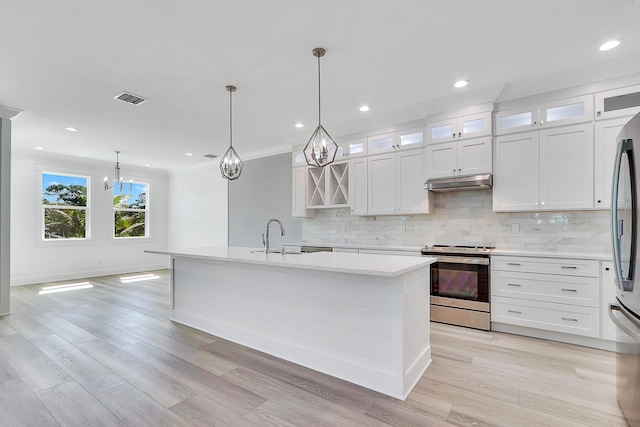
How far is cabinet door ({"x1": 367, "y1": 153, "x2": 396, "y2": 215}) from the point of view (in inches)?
178

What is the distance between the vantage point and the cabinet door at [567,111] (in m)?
3.23

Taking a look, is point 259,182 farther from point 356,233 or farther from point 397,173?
point 397,173

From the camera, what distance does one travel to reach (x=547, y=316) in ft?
10.7

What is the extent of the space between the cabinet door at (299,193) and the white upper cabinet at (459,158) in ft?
7.10

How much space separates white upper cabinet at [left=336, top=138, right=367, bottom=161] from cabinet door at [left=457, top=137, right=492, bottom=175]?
4.64 feet

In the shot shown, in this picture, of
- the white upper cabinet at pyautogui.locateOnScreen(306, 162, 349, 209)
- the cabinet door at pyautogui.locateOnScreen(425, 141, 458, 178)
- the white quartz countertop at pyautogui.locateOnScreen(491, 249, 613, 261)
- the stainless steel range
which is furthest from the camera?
the white upper cabinet at pyautogui.locateOnScreen(306, 162, 349, 209)

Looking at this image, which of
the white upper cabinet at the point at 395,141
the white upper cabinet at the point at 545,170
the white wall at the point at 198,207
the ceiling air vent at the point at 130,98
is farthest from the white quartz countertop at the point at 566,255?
the white wall at the point at 198,207

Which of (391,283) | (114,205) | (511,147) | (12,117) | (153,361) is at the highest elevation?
(12,117)

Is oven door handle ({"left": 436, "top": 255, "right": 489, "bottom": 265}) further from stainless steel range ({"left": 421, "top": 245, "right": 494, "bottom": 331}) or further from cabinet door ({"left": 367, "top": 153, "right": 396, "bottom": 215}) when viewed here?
cabinet door ({"left": 367, "top": 153, "right": 396, "bottom": 215})

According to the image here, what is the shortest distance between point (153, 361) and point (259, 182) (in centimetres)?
436

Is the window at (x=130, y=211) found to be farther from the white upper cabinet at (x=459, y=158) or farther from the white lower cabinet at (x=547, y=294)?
the white lower cabinet at (x=547, y=294)

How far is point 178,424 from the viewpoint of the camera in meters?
1.91

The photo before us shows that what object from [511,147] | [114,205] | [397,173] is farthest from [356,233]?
[114,205]

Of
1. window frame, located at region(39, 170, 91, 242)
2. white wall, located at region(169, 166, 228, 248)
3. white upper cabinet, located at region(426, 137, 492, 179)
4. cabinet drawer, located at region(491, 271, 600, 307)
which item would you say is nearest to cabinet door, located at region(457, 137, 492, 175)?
white upper cabinet, located at region(426, 137, 492, 179)
